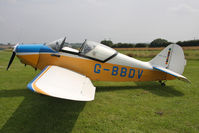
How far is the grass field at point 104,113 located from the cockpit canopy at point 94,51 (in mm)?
1364

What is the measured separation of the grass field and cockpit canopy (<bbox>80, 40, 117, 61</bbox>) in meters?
1.36

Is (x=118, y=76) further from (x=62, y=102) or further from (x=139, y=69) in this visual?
(x=62, y=102)

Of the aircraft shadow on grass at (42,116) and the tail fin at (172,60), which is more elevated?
the tail fin at (172,60)

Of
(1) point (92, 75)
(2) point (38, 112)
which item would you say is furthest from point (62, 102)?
(1) point (92, 75)

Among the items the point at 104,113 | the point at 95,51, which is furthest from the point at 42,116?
the point at 95,51

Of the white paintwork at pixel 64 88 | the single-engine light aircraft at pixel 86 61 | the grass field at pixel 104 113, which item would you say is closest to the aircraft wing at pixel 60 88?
the white paintwork at pixel 64 88

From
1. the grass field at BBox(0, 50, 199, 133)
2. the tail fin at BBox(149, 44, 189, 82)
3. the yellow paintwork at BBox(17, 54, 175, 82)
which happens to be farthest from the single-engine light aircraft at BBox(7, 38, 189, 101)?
the grass field at BBox(0, 50, 199, 133)

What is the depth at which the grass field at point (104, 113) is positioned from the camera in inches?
104

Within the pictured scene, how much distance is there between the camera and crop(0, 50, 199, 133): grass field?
2637mm

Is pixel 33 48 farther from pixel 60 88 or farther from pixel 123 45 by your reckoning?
pixel 123 45

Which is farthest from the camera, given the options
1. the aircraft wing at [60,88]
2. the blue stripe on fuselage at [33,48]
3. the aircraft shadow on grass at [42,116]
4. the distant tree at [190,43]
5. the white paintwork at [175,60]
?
the distant tree at [190,43]

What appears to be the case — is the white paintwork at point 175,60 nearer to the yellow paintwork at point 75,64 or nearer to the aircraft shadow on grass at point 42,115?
the yellow paintwork at point 75,64

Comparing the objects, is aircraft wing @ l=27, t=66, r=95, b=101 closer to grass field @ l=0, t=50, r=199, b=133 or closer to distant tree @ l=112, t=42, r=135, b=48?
grass field @ l=0, t=50, r=199, b=133

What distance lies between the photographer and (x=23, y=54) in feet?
14.8
